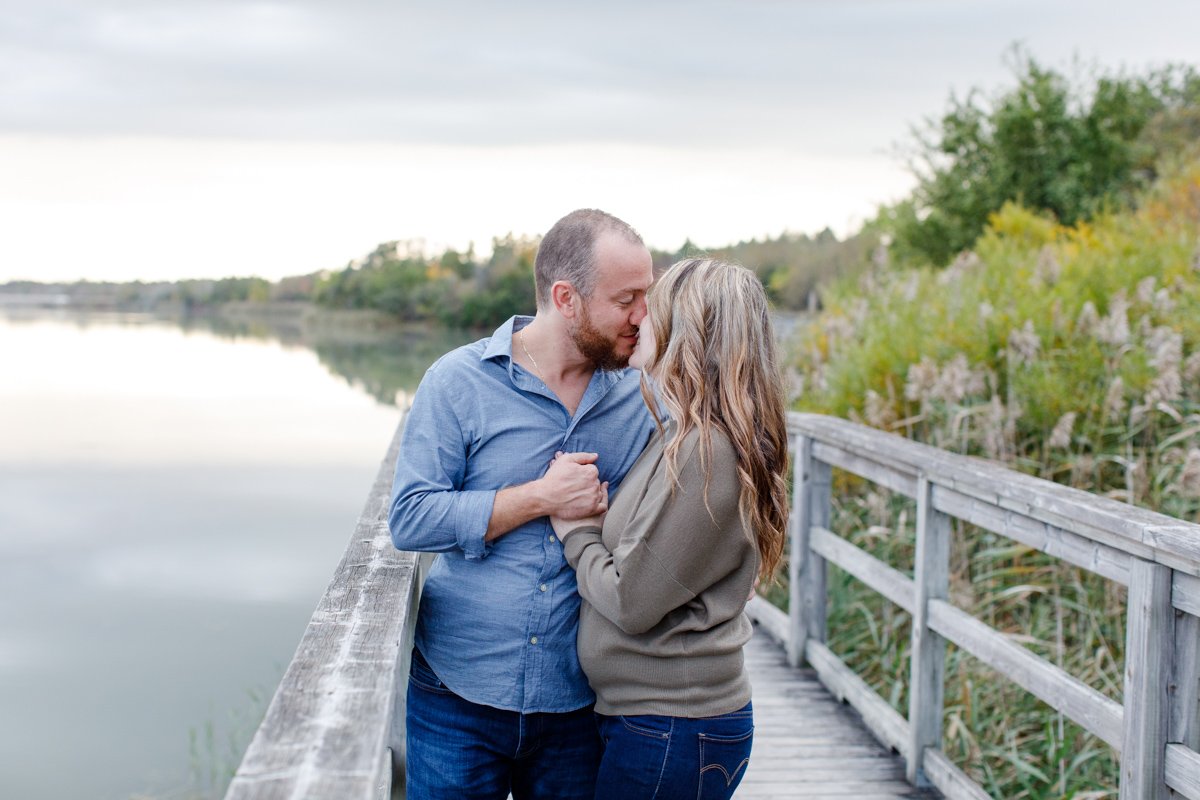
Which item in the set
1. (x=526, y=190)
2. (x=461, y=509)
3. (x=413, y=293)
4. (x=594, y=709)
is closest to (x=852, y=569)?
(x=594, y=709)

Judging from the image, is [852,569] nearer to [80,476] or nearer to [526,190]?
[80,476]

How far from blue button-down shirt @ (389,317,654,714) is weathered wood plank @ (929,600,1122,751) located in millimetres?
1179

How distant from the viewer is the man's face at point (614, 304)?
5.82 ft

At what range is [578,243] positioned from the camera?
1794 mm

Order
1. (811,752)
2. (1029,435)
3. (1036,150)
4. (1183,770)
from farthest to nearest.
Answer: (1036,150) < (1029,435) < (811,752) < (1183,770)

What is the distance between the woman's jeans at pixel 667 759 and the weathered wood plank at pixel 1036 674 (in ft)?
3.21

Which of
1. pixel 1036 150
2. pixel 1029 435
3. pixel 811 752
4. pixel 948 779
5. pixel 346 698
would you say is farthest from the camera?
pixel 1036 150

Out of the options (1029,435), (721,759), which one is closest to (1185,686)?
(721,759)

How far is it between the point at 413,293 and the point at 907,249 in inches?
1887

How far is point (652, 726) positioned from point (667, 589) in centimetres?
25

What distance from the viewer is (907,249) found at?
1608cm

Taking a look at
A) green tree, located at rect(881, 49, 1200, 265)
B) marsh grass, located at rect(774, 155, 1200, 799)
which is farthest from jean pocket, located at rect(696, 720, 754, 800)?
green tree, located at rect(881, 49, 1200, 265)

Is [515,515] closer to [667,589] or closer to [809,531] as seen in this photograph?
[667,589]

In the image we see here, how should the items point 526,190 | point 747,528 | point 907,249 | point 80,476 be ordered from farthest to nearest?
point 526,190
point 80,476
point 907,249
point 747,528
